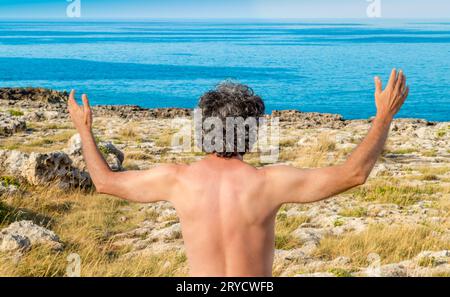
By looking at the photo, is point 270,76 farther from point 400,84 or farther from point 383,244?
point 400,84

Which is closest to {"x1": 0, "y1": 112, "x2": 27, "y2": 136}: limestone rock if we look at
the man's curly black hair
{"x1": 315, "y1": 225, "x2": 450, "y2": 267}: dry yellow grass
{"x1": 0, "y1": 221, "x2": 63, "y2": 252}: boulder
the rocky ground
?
the rocky ground

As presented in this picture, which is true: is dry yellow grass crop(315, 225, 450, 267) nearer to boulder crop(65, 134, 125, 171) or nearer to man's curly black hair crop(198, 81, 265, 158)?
man's curly black hair crop(198, 81, 265, 158)

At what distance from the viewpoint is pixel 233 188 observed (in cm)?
325

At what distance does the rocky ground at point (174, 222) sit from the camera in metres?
7.83

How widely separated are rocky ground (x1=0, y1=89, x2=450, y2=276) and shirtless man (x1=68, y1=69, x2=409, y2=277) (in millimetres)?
4198

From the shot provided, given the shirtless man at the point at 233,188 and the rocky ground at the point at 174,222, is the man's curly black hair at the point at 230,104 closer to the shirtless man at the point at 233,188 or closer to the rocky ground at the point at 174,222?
the shirtless man at the point at 233,188

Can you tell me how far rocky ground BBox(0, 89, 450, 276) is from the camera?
25.7ft

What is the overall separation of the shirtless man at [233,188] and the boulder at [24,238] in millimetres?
4787

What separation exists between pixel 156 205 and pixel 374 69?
334 feet

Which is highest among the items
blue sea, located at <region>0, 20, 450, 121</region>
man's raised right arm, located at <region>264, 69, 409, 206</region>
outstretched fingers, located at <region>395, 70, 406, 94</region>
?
outstretched fingers, located at <region>395, 70, 406, 94</region>

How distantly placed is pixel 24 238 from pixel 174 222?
3.09 meters

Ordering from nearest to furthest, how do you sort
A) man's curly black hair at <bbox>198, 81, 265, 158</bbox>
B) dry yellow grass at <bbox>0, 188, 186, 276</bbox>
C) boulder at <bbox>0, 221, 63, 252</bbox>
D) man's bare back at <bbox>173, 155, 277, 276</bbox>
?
man's bare back at <bbox>173, 155, 277, 276</bbox> < man's curly black hair at <bbox>198, 81, 265, 158</bbox> < dry yellow grass at <bbox>0, 188, 186, 276</bbox> < boulder at <bbox>0, 221, 63, 252</bbox>

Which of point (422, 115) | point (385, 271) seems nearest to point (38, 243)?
point (385, 271)
